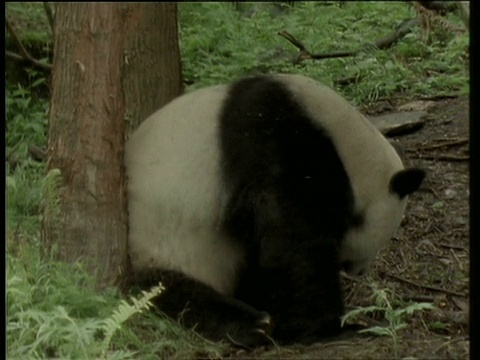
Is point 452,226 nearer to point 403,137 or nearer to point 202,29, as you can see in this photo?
point 403,137

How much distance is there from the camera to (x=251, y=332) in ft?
16.9

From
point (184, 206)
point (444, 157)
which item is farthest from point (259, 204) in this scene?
point (444, 157)

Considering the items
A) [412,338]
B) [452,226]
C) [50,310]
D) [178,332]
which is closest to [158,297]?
[178,332]

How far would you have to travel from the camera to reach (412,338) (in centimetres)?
494

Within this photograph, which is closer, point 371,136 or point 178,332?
point 178,332

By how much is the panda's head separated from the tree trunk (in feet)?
4.38

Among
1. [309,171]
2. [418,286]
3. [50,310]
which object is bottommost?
[418,286]

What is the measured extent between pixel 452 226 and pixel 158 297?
2.24 m

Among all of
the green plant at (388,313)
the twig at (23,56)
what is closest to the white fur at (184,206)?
the green plant at (388,313)

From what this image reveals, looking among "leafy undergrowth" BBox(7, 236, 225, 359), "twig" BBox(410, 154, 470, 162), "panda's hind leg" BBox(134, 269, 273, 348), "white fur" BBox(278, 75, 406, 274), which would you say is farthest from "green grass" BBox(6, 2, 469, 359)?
"white fur" BBox(278, 75, 406, 274)

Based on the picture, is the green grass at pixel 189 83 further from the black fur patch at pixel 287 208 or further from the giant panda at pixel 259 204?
the black fur patch at pixel 287 208

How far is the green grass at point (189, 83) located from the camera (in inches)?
176

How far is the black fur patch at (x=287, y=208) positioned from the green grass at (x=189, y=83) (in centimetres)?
52

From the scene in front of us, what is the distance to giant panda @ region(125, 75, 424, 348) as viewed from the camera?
5.21m
